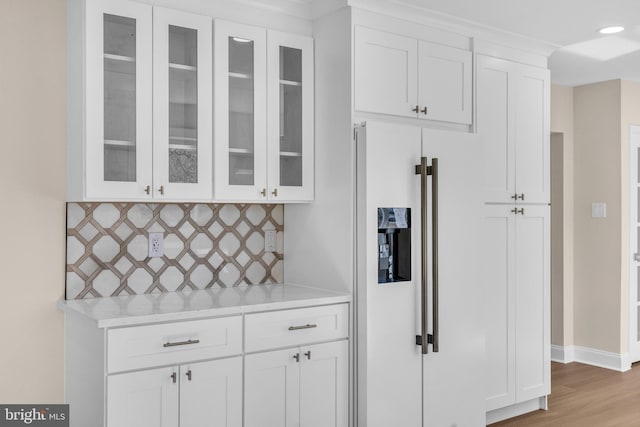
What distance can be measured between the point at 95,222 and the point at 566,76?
4132mm

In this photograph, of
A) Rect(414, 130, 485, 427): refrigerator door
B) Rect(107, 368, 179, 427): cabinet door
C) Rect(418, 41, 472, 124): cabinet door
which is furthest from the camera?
Rect(418, 41, 472, 124): cabinet door

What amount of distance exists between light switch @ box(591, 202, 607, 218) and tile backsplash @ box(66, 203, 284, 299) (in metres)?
3.26

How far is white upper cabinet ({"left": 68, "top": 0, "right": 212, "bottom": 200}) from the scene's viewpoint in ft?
8.86

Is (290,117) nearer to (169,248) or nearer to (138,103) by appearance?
(138,103)

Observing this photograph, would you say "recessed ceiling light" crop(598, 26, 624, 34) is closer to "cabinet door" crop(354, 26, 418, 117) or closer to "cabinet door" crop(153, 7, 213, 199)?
"cabinet door" crop(354, 26, 418, 117)

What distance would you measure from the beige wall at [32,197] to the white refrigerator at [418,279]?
1.52 m

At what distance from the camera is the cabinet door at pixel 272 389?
9.11 feet

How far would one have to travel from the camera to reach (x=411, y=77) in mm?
3402

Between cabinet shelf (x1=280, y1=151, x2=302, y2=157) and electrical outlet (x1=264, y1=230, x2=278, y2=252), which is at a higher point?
cabinet shelf (x1=280, y1=151, x2=302, y2=157)

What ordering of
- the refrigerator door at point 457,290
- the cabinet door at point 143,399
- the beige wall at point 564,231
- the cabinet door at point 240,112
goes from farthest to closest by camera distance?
the beige wall at point 564,231
the refrigerator door at point 457,290
the cabinet door at point 240,112
the cabinet door at point 143,399

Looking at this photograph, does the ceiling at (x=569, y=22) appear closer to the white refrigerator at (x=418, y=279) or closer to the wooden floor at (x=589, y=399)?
the white refrigerator at (x=418, y=279)

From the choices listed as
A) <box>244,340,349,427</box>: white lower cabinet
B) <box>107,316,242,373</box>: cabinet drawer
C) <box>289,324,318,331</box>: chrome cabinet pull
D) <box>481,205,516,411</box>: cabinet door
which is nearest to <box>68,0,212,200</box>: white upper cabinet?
<box>107,316,242,373</box>: cabinet drawer

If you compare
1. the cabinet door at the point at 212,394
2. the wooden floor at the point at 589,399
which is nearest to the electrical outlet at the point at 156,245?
the cabinet door at the point at 212,394

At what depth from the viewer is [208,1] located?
3055mm
